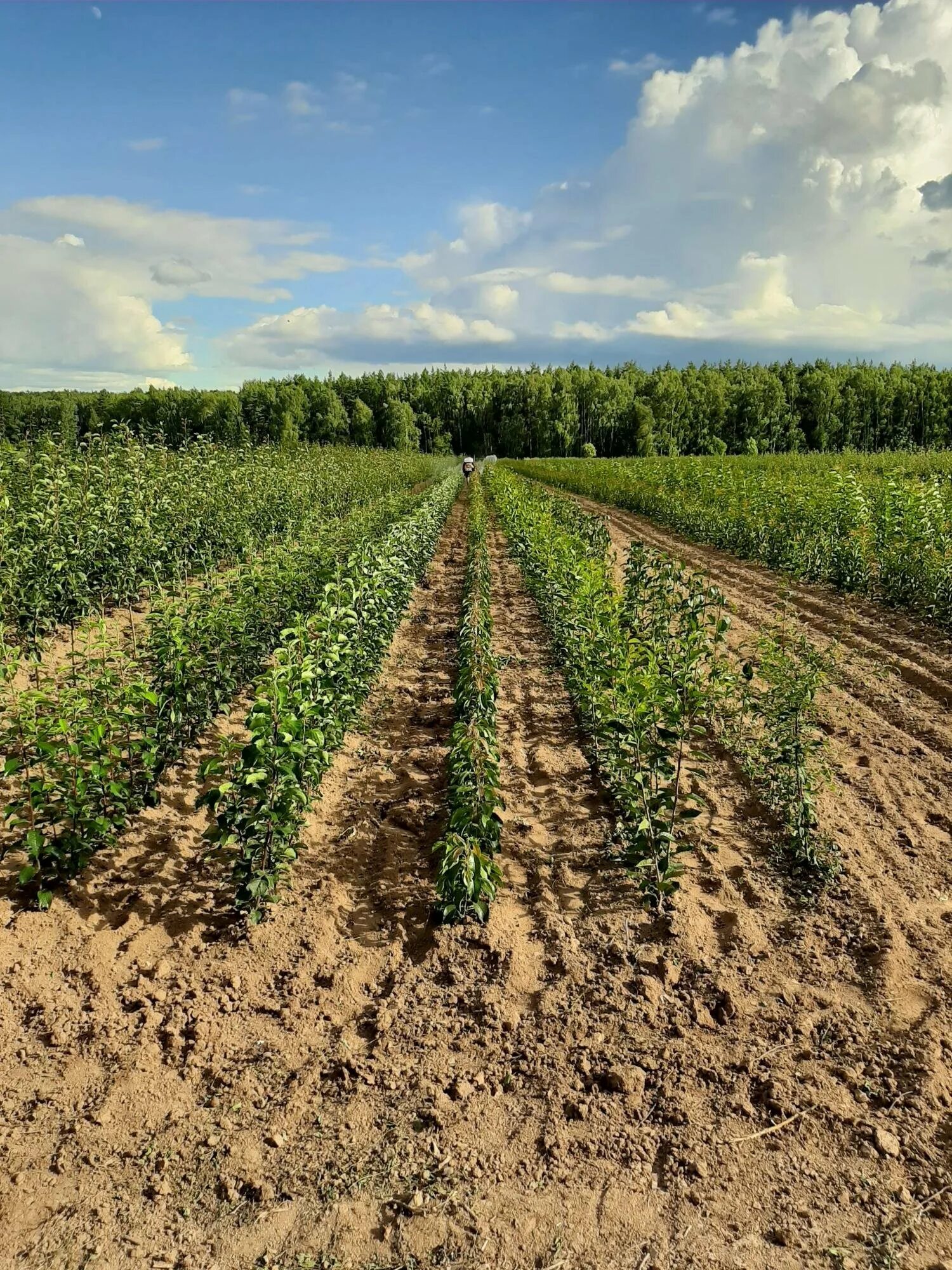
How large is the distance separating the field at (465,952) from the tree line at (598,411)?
209ft

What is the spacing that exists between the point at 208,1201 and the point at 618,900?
8.61ft

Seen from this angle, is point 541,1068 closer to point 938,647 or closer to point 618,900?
point 618,900

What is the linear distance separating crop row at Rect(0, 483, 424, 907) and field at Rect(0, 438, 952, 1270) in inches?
1.8

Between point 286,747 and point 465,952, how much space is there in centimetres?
152

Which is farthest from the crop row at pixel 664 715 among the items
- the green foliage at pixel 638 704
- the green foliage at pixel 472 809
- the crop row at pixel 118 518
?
the crop row at pixel 118 518

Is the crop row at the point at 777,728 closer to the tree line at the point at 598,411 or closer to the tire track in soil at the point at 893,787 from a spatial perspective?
the tire track in soil at the point at 893,787

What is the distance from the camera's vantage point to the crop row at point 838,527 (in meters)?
10.4

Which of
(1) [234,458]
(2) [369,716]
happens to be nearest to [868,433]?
(1) [234,458]

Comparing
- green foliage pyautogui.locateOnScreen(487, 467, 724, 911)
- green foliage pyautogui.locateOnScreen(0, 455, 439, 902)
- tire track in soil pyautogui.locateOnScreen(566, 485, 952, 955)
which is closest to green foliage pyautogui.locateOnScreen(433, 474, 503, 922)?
green foliage pyautogui.locateOnScreen(487, 467, 724, 911)

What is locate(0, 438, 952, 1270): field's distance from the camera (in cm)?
279

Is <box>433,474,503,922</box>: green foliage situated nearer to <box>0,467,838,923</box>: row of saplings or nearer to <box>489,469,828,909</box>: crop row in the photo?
<box>0,467,838,923</box>: row of saplings

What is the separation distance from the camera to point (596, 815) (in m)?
5.51

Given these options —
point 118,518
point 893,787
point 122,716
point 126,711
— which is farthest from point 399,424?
point 122,716

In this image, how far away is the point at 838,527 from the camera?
13086mm
